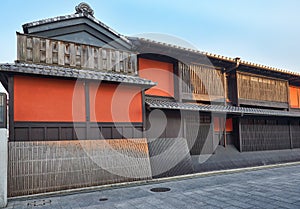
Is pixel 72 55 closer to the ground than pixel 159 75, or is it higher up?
higher up

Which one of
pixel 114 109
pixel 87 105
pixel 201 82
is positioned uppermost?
pixel 201 82

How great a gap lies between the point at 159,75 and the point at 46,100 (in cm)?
541

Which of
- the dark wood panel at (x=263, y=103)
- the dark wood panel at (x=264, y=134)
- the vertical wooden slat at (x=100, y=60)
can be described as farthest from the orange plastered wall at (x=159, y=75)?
the dark wood panel at (x=264, y=134)

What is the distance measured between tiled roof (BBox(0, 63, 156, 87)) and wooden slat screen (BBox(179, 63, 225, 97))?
110 inches

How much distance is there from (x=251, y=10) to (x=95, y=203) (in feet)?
40.3

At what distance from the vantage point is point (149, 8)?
12.3 meters

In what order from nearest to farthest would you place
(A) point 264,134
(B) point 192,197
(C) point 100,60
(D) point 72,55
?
(B) point 192,197, (D) point 72,55, (C) point 100,60, (A) point 264,134

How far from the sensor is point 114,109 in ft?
28.1

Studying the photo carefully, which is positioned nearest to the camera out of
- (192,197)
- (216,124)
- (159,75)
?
(192,197)

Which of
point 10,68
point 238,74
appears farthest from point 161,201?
point 238,74

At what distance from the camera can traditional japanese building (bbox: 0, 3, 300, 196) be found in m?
6.99

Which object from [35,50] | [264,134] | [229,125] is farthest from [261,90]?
[35,50]

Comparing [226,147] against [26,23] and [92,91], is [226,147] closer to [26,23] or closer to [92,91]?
[92,91]

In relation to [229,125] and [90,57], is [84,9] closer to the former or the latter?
[90,57]
